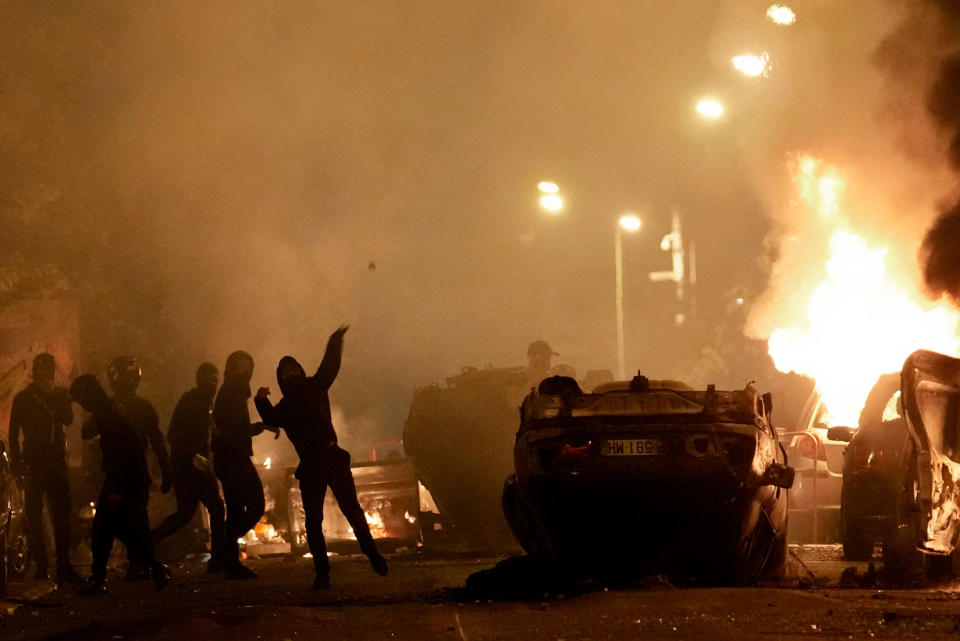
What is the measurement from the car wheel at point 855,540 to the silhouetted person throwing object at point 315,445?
12.5ft

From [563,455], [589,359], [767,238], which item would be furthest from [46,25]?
[767,238]

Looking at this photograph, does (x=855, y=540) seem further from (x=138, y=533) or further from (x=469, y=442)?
(x=469, y=442)

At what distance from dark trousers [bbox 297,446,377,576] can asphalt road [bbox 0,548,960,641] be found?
0.40 m

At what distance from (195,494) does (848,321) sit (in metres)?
7.84

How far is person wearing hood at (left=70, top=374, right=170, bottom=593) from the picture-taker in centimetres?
1048

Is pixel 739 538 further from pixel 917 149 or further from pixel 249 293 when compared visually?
pixel 249 293

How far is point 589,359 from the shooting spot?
32.1 m

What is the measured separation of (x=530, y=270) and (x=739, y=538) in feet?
70.9

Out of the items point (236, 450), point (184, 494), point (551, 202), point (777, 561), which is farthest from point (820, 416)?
point (551, 202)

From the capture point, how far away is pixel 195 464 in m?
12.0

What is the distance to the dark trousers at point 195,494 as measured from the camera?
39.3 feet

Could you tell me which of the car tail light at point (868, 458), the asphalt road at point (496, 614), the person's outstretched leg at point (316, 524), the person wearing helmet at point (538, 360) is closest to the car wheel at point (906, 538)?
the asphalt road at point (496, 614)

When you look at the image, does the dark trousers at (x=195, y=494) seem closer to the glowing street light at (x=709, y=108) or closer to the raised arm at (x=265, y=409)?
the raised arm at (x=265, y=409)

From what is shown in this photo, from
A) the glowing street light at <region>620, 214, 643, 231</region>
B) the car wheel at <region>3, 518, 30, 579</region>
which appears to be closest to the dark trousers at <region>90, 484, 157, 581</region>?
the car wheel at <region>3, 518, 30, 579</region>
